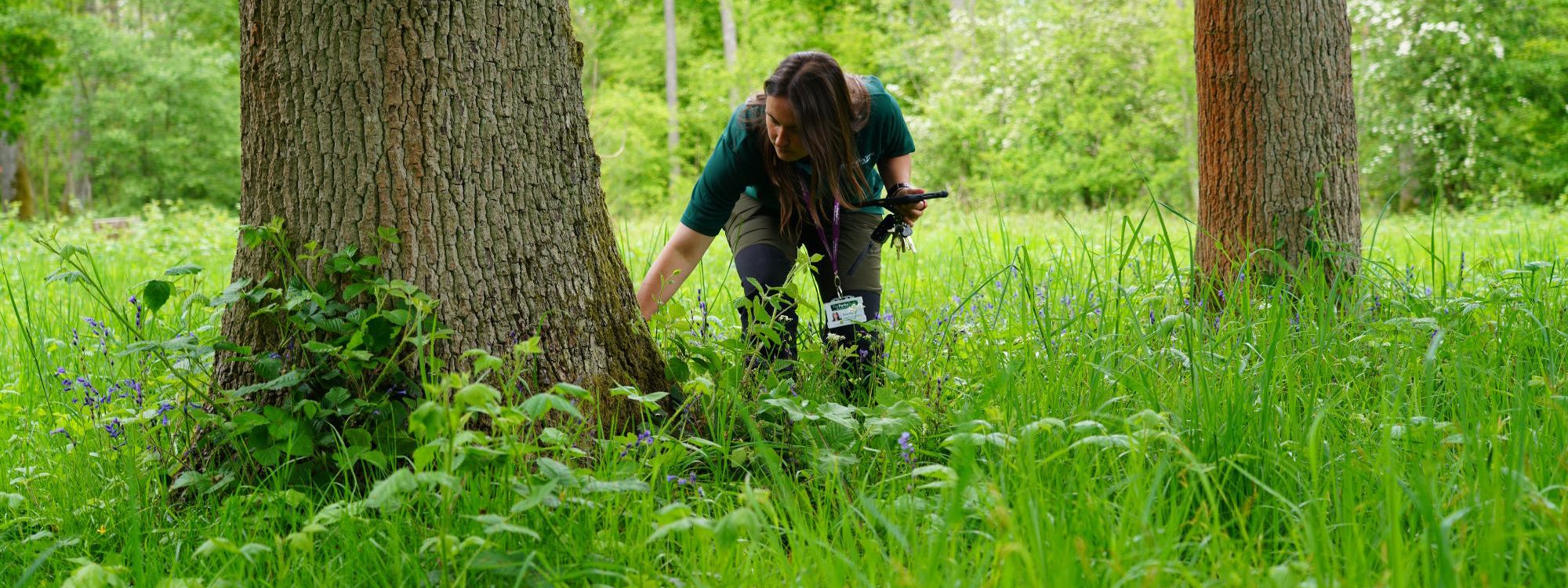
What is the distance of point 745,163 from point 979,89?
63.6 feet

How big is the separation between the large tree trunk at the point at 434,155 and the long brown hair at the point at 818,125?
0.78m

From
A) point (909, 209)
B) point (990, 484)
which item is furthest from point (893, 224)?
point (990, 484)

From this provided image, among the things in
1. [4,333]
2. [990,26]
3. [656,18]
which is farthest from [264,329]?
[656,18]

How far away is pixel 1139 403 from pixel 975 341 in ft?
3.15

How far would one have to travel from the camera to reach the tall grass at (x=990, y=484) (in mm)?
1646

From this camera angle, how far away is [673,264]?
329cm

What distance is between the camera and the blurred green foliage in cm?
1692

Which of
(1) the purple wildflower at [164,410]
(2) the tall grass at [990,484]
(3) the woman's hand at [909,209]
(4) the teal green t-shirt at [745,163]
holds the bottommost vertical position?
(2) the tall grass at [990,484]

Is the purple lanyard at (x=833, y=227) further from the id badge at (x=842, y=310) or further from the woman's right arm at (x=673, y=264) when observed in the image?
the woman's right arm at (x=673, y=264)

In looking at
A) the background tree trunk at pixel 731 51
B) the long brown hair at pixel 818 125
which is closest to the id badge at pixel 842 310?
the long brown hair at pixel 818 125

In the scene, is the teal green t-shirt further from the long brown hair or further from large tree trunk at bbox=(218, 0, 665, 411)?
large tree trunk at bbox=(218, 0, 665, 411)

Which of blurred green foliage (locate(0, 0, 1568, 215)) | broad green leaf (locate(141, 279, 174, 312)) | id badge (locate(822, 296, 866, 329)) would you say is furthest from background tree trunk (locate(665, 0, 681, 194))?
broad green leaf (locate(141, 279, 174, 312))

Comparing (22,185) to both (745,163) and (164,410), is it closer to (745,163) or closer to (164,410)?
(745,163)

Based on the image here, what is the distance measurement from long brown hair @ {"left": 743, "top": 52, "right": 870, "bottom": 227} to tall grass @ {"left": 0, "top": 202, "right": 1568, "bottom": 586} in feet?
1.55
